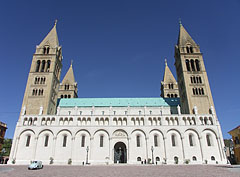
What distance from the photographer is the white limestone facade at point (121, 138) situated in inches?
1486

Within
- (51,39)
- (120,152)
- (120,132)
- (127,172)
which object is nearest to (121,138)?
(120,132)

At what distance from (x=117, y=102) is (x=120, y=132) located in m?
12.8

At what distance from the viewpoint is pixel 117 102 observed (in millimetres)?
51719

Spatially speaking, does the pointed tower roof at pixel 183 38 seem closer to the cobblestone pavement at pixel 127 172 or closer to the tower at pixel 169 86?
the tower at pixel 169 86

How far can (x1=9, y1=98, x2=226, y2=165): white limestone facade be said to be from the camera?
124 ft

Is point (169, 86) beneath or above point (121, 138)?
above

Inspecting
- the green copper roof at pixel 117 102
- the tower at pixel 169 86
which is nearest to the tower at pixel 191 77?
the green copper roof at pixel 117 102

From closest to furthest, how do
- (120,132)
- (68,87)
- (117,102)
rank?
(120,132) < (117,102) < (68,87)

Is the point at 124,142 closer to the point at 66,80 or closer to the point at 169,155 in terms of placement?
the point at 169,155

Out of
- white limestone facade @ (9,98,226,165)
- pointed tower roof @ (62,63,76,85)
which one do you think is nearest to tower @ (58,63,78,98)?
pointed tower roof @ (62,63,76,85)

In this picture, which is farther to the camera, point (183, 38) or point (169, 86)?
point (169, 86)

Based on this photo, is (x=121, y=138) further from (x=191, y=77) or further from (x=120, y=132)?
(x=191, y=77)

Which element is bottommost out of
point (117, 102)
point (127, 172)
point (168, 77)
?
point (127, 172)

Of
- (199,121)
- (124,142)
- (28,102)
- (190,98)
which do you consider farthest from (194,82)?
(28,102)
